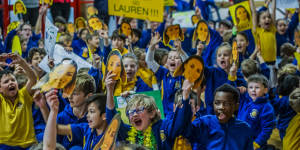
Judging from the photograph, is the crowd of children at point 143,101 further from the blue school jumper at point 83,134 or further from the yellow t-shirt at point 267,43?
the yellow t-shirt at point 267,43

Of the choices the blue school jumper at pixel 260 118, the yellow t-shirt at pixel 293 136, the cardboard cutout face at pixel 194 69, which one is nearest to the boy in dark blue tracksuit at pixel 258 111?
the blue school jumper at pixel 260 118

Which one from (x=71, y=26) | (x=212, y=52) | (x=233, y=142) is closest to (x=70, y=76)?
(x=233, y=142)

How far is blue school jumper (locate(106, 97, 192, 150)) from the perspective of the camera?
270cm

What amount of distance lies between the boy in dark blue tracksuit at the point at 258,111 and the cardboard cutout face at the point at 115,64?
1720 millimetres

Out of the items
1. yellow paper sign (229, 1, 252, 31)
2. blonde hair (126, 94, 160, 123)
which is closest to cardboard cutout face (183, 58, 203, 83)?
blonde hair (126, 94, 160, 123)

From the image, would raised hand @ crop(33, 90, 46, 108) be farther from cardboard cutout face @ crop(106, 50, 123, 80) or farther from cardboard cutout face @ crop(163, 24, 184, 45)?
cardboard cutout face @ crop(163, 24, 184, 45)

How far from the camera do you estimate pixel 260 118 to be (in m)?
4.22

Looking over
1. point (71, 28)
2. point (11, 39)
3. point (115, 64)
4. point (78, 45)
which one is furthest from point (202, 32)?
point (71, 28)

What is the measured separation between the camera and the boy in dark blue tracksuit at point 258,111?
419 centimetres

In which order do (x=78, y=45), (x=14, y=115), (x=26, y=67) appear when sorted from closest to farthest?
(x=26, y=67) → (x=14, y=115) → (x=78, y=45)

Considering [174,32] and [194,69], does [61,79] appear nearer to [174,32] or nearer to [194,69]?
[194,69]

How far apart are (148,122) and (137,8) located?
74.7 inches

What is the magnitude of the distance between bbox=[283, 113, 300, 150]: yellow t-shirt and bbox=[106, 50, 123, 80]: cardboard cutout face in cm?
263

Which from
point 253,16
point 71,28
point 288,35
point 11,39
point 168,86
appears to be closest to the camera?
point 168,86
